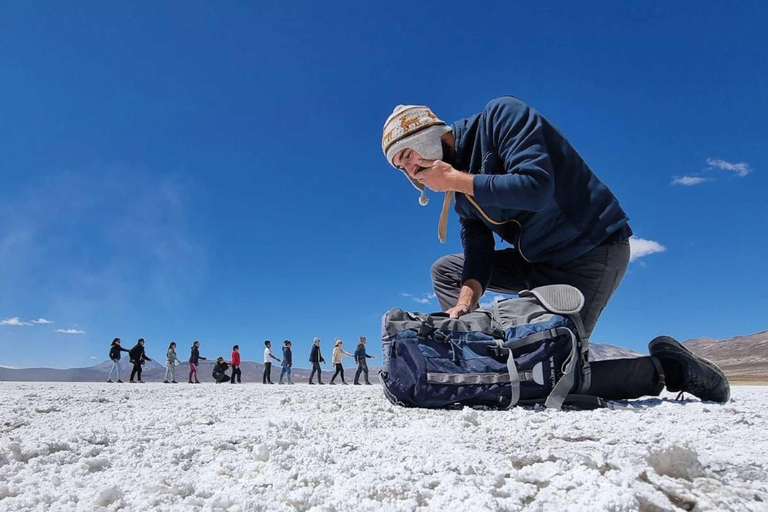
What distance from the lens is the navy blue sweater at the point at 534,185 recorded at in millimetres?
2084

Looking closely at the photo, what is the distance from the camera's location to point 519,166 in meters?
2.10

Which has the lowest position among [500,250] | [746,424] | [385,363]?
[746,424]

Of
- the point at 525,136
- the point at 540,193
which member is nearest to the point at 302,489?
the point at 540,193

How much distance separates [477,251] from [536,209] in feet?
2.21

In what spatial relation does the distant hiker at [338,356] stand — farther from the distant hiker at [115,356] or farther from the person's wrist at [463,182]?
the person's wrist at [463,182]

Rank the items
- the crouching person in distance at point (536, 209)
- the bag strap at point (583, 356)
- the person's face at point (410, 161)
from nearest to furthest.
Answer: the bag strap at point (583, 356), the crouching person in distance at point (536, 209), the person's face at point (410, 161)

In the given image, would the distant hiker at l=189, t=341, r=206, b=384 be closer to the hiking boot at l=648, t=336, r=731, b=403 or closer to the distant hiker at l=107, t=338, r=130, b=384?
the distant hiker at l=107, t=338, r=130, b=384

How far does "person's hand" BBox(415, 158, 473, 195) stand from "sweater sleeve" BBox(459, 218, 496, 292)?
606 mm

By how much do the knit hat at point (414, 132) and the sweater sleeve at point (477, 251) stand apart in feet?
2.02

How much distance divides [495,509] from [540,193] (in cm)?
164

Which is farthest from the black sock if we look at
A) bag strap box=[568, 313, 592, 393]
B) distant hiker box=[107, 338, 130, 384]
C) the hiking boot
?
distant hiker box=[107, 338, 130, 384]

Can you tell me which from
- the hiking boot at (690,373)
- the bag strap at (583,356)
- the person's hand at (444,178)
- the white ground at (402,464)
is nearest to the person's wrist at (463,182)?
the person's hand at (444,178)

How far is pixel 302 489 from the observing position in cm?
81

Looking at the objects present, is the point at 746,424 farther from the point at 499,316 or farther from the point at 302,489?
the point at 302,489
